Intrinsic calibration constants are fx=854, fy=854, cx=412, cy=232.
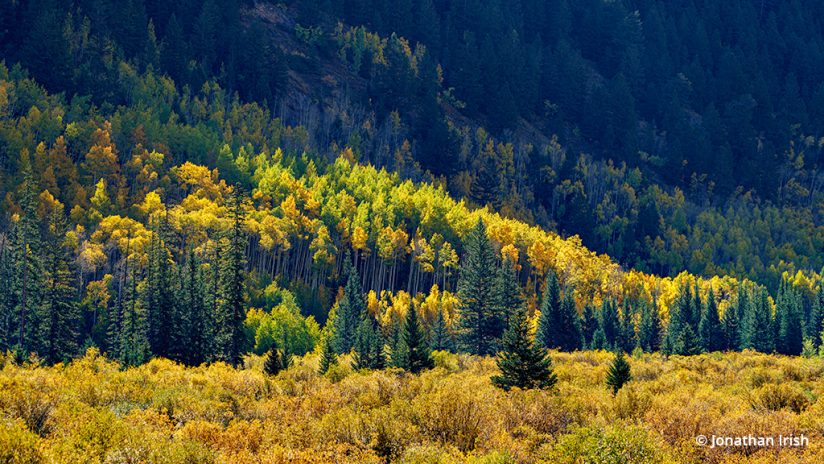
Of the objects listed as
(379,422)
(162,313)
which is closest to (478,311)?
(162,313)

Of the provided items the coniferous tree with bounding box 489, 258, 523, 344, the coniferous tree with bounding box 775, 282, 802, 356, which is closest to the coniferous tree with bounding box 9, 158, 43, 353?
the coniferous tree with bounding box 489, 258, 523, 344

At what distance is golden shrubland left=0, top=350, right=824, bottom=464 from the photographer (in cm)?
1838

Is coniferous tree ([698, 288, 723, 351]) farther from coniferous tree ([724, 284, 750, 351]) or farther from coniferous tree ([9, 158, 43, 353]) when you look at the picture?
coniferous tree ([9, 158, 43, 353])

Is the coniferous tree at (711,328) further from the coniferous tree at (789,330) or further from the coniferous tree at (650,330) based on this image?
the coniferous tree at (789,330)

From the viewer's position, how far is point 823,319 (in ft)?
338

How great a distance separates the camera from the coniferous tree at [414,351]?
4584cm

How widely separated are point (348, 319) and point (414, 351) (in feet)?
131

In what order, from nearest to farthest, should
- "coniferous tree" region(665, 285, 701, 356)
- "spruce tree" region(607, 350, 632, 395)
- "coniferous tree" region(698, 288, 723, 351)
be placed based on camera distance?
1. "spruce tree" region(607, 350, 632, 395)
2. "coniferous tree" region(665, 285, 701, 356)
3. "coniferous tree" region(698, 288, 723, 351)

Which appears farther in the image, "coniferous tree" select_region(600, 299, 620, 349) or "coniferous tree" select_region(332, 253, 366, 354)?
"coniferous tree" select_region(600, 299, 620, 349)

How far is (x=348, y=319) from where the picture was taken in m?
86.2

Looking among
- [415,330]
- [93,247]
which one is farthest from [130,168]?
[415,330]

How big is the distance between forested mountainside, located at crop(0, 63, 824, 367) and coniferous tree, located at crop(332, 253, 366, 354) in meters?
0.22

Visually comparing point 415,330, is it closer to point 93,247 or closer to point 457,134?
point 93,247

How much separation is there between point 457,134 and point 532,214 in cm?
2559
